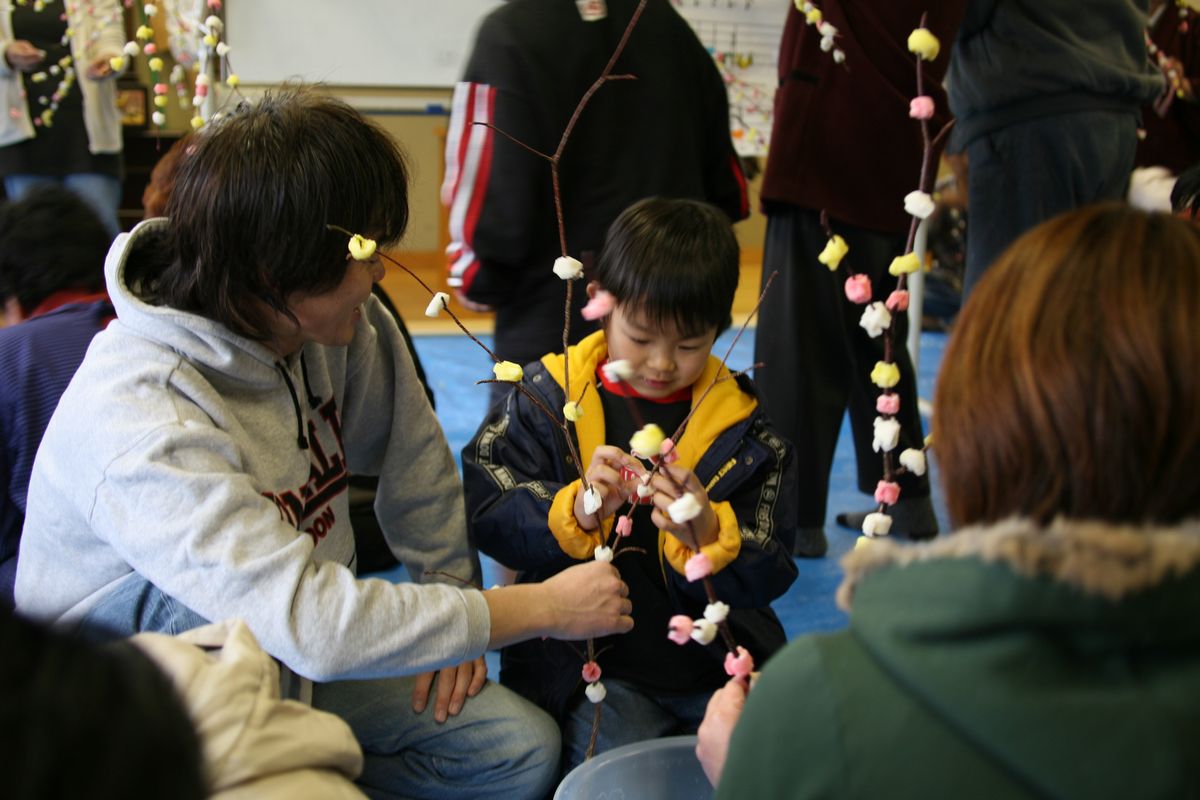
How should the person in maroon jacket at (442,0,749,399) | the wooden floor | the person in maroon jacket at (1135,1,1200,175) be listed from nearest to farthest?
the person in maroon jacket at (442,0,749,399)
the person in maroon jacket at (1135,1,1200,175)
the wooden floor

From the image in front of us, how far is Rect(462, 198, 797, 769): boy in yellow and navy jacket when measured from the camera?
1290 millimetres

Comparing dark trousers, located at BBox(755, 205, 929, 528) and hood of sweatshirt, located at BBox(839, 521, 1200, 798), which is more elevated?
hood of sweatshirt, located at BBox(839, 521, 1200, 798)

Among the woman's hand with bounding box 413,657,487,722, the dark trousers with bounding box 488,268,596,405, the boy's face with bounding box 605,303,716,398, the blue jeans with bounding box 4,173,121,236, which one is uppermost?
the boy's face with bounding box 605,303,716,398

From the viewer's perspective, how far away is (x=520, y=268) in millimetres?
1855

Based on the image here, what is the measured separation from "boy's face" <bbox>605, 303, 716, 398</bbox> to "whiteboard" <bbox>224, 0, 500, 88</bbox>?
259 centimetres

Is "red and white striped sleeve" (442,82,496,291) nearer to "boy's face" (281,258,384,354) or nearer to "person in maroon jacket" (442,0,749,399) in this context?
"person in maroon jacket" (442,0,749,399)

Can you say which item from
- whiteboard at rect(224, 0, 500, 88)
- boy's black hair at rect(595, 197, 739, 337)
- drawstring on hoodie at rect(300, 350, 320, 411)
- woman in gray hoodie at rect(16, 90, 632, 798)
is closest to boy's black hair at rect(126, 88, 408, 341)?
woman in gray hoodie at rect(16, 90, 632, 798)

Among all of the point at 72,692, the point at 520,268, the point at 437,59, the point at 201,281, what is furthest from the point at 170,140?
the point at 72,692

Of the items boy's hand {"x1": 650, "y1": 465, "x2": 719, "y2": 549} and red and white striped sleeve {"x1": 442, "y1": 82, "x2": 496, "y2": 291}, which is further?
red and white striped sleeve {"x1": 442, "y1": 82, "x2": 496, "y2": 291}

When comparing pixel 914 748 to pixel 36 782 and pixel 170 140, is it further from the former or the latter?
pixel 170 140

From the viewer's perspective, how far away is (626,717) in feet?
4.49

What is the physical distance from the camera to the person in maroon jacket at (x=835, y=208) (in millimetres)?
1963

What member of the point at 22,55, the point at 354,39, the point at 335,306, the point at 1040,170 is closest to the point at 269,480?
the point at 335,306

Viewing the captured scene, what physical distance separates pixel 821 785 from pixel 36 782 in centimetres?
43
